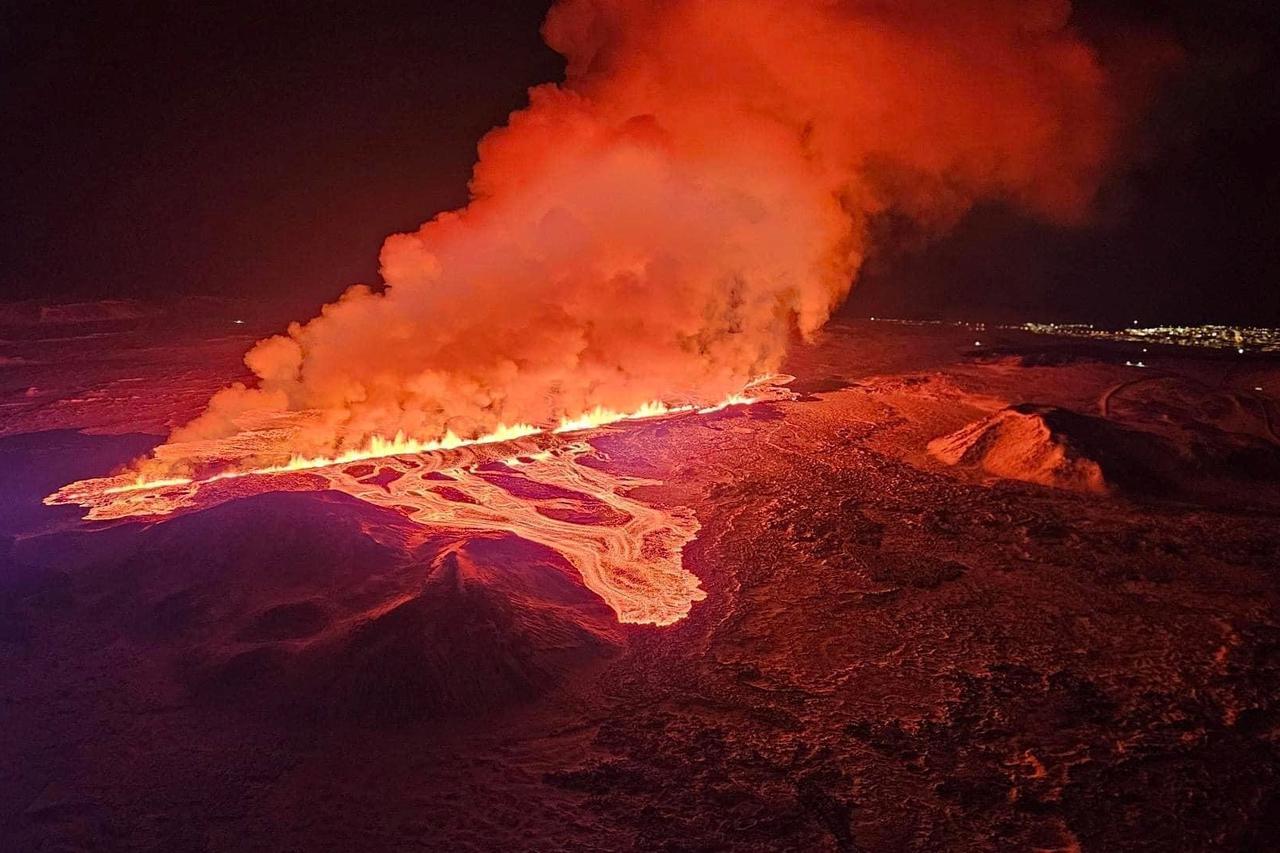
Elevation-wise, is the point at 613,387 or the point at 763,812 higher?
the point at 613,387

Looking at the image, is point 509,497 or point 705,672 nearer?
point 705,672

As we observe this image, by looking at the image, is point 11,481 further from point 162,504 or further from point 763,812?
point 763,812

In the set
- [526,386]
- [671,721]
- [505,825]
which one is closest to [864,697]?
[671,721]

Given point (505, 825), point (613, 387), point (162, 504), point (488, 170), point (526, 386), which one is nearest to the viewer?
point (505, 825)

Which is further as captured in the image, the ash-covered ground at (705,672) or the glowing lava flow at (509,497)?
the glowing lava flow at (509,497)
